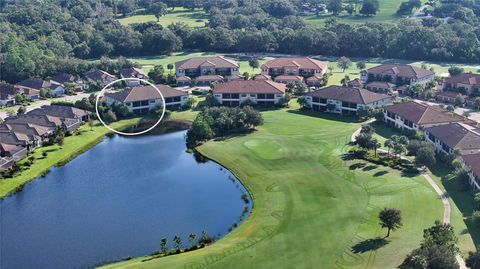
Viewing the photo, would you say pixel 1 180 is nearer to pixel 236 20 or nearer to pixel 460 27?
pixel 236 20

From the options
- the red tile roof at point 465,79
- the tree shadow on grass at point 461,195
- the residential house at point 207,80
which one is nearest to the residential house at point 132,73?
the residential house at point 207,80

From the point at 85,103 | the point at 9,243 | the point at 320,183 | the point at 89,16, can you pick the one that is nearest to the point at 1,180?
the point at 9,243

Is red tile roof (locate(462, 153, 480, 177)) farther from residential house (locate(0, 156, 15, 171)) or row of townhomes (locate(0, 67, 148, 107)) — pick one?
row of townhomes (locate(0, 67, 148, 107))

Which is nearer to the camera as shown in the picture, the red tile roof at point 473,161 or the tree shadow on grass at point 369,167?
the red tile roof at point 473,161

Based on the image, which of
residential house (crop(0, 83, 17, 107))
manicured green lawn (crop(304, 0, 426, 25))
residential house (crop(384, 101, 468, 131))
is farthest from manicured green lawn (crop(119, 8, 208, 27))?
residential house (crop(384, 101, 468, 131))

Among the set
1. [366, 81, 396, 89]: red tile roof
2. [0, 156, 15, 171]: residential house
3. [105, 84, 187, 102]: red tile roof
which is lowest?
[0, 156, 15, 171]: residential house

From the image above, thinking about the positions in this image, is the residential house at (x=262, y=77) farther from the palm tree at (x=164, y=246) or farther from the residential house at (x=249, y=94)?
the palm tree at (x=164, y=246)

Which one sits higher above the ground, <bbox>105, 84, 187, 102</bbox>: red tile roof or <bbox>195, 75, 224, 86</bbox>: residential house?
<bbox>105, 84, 187, 102</bbox>: red tile roof
